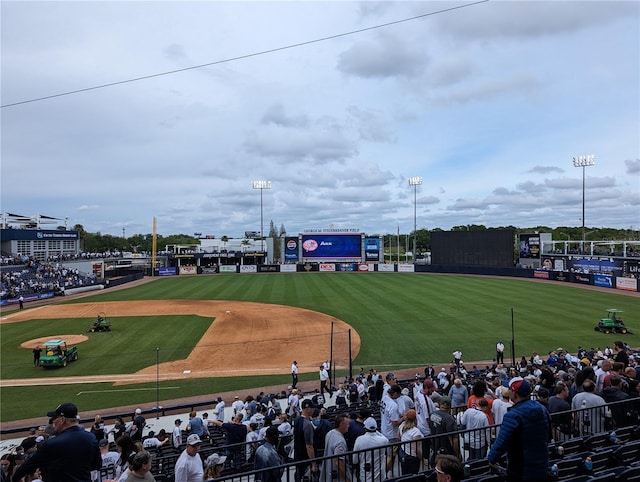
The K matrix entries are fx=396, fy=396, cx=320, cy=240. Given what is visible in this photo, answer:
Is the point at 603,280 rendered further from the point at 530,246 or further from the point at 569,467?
the point at 569,467

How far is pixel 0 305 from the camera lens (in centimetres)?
4038

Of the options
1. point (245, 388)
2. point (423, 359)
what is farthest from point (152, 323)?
point (423, 359)

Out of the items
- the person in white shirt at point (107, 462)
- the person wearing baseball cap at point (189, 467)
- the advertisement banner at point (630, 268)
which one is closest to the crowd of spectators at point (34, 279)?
the person in white shirt at point (107, 462)

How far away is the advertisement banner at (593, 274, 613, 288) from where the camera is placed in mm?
46094

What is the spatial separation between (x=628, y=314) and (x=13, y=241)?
267 ft

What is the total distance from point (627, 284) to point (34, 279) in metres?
69.9

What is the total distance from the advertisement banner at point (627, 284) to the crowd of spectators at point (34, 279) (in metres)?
64.7

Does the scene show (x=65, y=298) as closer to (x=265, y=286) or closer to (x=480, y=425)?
(x=265, y=286)

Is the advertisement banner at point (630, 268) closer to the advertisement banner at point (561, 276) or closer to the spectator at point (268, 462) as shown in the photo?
the advertisement banner at point (561, 276)

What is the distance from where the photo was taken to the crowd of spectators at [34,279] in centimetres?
4415

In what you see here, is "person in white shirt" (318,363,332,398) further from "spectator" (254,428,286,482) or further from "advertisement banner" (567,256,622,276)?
"advertisement banner" (567,256,622,276)

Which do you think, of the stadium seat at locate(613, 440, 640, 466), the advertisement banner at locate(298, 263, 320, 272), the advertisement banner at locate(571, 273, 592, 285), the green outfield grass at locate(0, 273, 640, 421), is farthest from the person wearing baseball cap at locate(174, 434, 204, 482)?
the advertisement banner at locate(298, 263, 320, 272)

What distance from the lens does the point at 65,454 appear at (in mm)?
4344

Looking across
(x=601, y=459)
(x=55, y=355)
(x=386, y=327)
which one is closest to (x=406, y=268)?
(x=386, y=327)
